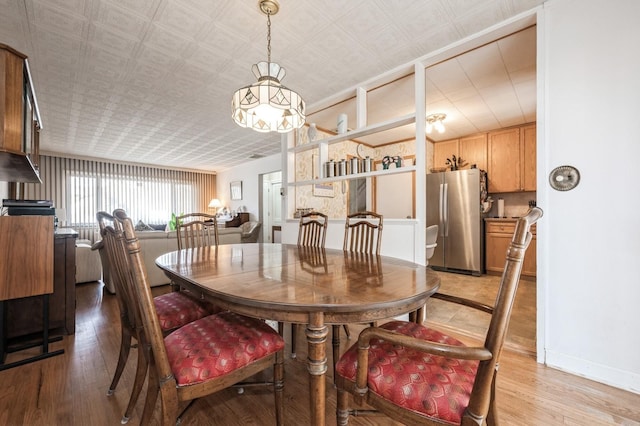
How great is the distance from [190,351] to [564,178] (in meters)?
2.44

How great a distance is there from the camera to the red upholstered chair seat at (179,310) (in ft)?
4.78

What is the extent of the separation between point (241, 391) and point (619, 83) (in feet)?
9.65

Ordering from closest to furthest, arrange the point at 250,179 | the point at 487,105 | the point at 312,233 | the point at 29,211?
the point at 29,211, the point at 312,233, the point at 487,105, the point at 250,179

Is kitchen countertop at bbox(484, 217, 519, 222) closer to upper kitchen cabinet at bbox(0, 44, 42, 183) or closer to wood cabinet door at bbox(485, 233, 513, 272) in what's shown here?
wood cabinet door at bbox(485, 233, 513, 272)

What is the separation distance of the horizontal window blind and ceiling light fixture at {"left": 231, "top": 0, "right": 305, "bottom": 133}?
5.56 metres

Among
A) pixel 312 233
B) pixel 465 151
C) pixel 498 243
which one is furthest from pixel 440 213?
pixel 312 233

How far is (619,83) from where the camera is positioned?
5.23 ft

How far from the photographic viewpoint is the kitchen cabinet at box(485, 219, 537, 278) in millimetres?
4113

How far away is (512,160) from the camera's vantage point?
4.30 meters

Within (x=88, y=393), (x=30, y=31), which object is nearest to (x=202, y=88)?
(x=30, y=31)

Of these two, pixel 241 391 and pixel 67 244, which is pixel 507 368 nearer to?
Answer: pixel 241 391

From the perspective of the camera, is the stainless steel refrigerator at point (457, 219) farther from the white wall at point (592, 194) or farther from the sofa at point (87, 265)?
the sofa at point (87, 265)

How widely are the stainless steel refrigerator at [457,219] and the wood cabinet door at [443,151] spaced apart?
629 millimetres

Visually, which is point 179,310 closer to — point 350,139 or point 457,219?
point 350,139
